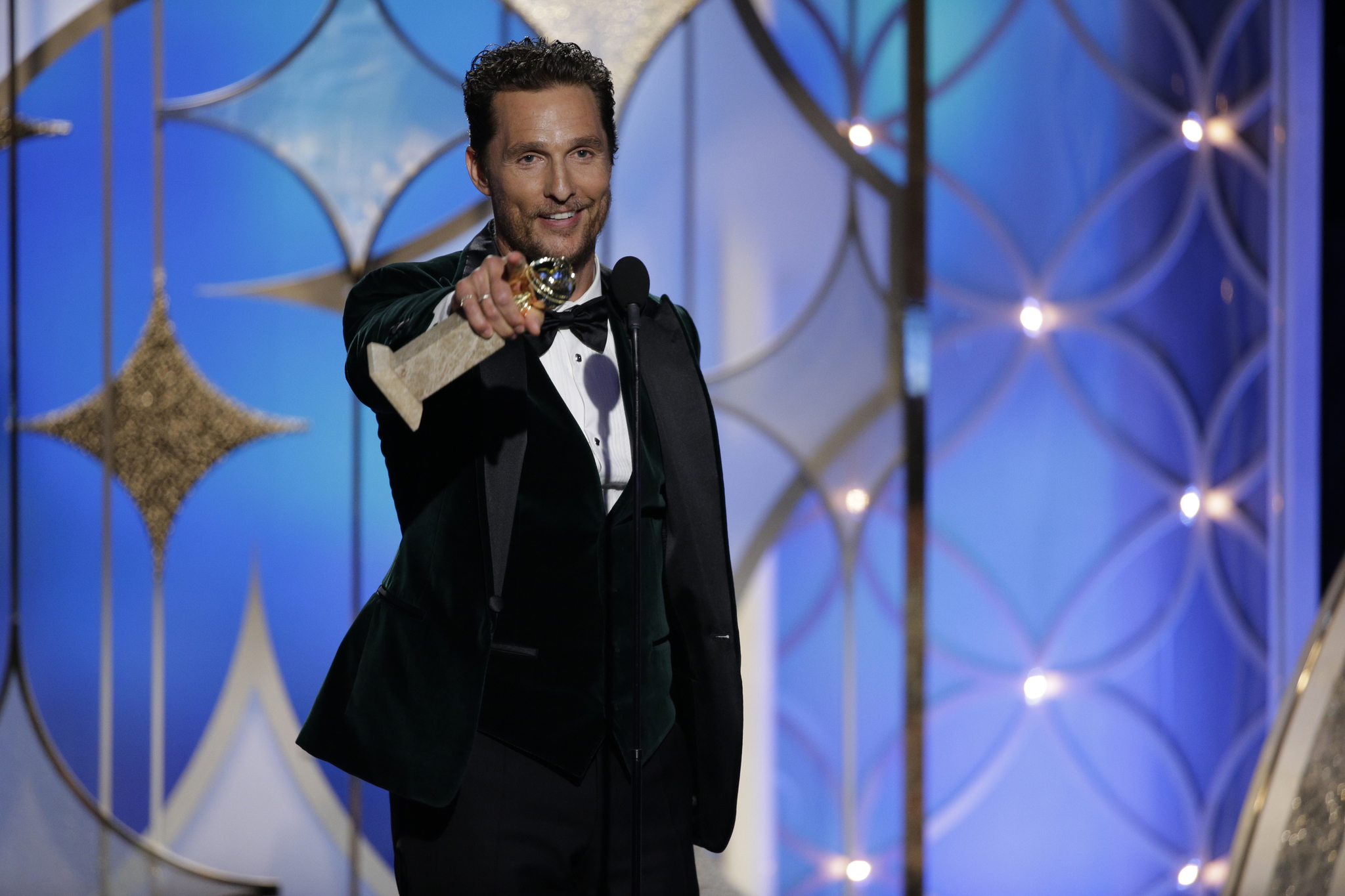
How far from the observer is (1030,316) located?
2.24m

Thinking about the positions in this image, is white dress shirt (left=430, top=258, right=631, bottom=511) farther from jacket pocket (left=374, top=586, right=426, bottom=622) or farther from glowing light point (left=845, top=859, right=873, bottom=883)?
glowing light point (left=845, top=859, right=873, bottom=883)

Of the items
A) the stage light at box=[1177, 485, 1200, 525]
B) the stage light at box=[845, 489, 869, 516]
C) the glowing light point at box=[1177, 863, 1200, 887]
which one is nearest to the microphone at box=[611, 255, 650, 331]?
the stage light at box=[845, 489, 869, 516]

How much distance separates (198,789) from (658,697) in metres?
1.35

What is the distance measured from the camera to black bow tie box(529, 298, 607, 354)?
118 cm

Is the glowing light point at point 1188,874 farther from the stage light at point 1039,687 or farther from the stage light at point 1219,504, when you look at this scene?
the stage light at point 1219,504

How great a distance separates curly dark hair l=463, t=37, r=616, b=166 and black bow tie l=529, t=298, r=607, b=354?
0.20 metres

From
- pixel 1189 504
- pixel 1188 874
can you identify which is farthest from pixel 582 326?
pixel 1188 874

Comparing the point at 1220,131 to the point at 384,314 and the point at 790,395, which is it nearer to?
the point at 790,395

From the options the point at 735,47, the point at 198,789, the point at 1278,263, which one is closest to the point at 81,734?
the point at 198,789

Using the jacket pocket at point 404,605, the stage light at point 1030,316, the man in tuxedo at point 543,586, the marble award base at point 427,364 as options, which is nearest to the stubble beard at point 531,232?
the man in tuxedo at point 543,586

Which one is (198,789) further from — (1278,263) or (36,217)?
(1278,263)

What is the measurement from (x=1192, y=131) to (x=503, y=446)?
1.90 m

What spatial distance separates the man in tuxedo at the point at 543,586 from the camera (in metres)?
1.11

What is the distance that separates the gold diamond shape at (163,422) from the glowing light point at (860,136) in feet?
4.23
